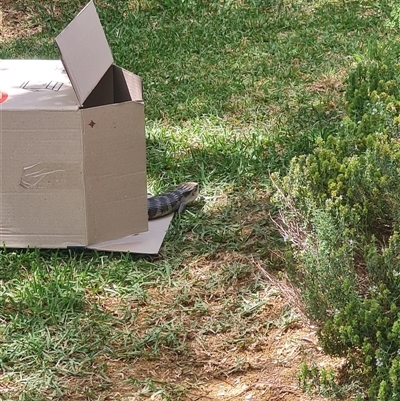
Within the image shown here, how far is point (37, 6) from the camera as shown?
8.22 meters

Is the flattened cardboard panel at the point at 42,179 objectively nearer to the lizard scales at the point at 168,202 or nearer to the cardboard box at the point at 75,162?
the cardboard box at the point at 75,162

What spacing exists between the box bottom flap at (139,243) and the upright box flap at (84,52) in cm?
75

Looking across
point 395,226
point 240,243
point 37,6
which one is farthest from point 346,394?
point 37,6

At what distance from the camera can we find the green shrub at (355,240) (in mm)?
2646

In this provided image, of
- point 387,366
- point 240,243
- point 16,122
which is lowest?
point 240,243

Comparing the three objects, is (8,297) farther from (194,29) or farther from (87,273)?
(194,29)

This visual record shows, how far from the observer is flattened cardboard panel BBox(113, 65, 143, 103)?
419 cm

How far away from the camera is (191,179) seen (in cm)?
496

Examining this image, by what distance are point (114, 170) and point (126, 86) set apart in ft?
1.91

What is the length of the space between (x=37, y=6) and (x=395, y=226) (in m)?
6.09

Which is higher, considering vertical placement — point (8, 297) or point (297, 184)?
point (297, 184)

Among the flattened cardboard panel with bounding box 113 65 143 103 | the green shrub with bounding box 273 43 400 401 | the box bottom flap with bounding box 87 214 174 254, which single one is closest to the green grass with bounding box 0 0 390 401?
the box bottom flap with bounding box 87 214 174 254

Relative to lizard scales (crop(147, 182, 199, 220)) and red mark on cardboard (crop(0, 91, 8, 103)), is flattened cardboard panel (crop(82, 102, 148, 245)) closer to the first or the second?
lizard scales (crop(147, 182, 199, 220))

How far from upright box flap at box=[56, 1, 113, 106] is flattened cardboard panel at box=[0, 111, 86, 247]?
183 mm
